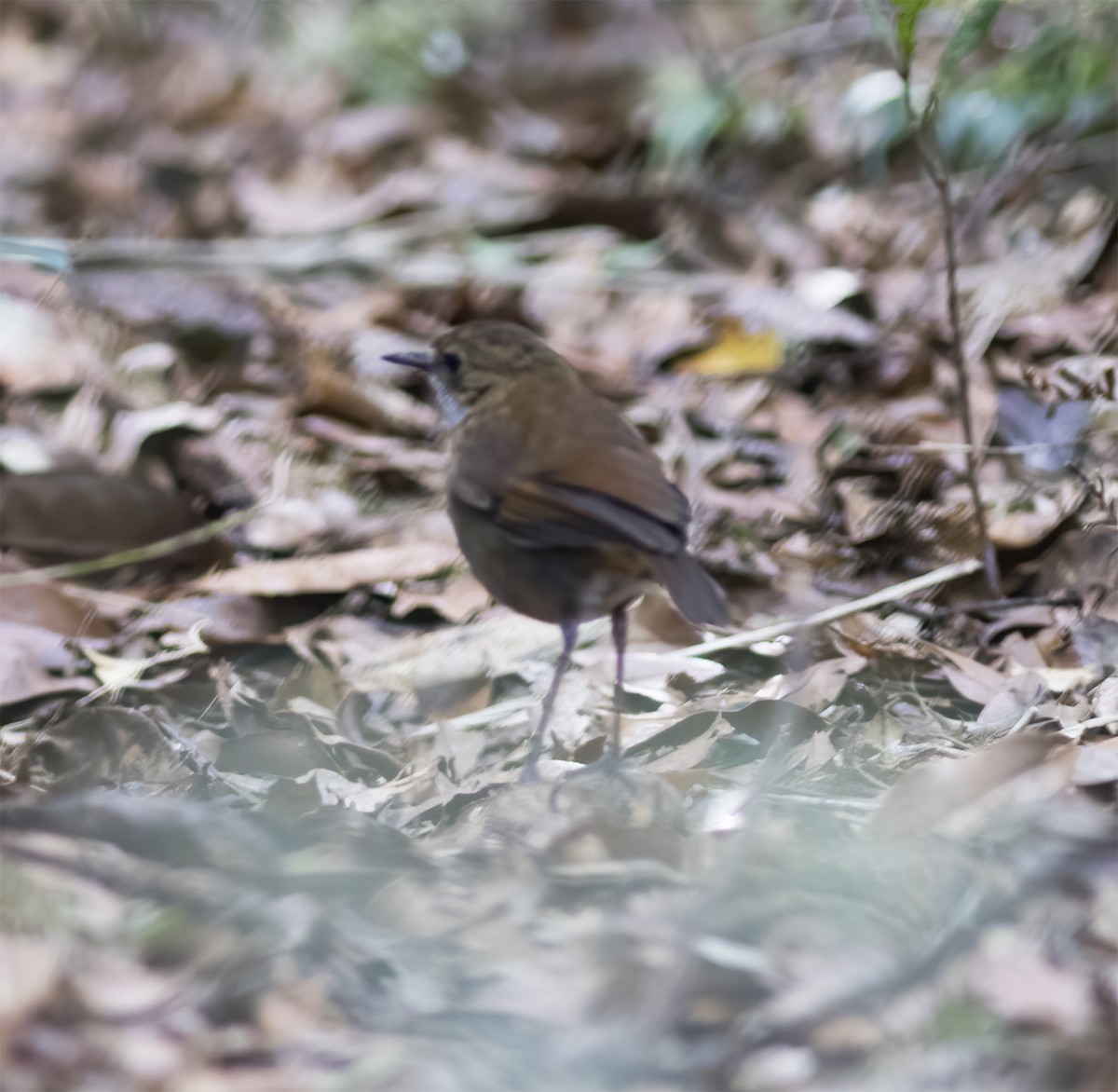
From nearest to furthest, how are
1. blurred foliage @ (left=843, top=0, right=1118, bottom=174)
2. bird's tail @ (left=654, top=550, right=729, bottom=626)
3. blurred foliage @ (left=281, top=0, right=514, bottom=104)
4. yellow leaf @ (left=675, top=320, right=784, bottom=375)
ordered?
bird's tail @ (left=654, top=550, right=729, bottom=626) → yellow leaf @ (left=675, top=320, right=784, bottom=375) → blurred foliage @ (left=843, top=0, right=1118, bottom=174) → blurred foliage @ (left=281, top=0, right=514, bottom=104)

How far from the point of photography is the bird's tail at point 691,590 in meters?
3.27

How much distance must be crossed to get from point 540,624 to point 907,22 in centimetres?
192

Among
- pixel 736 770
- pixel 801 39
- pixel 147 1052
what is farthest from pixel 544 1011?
pixel 801 39

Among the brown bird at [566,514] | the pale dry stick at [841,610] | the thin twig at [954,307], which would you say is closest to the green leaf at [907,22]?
the thin twig at [954,307]

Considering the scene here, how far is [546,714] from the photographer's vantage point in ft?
12.2

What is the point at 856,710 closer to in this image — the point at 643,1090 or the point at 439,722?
the point at 439,722

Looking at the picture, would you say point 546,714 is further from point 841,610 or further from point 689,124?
point 689,124

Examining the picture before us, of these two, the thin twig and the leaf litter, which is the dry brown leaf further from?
the thin twig

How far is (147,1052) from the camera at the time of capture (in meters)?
2.16

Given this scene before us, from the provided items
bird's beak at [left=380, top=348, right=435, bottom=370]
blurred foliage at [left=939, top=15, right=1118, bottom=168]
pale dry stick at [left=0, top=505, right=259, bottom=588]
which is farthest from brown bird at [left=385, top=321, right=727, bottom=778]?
blurred foliage at [left=939, top=15, right=1118, bottom=168]

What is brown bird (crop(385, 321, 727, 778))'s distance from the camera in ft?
11.3

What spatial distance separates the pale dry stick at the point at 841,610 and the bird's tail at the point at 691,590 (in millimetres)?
739

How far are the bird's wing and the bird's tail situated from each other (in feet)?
0.11

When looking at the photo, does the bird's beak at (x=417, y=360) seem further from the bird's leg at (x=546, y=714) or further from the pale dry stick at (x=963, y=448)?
the pale dry stick at (x=963, y=448)
